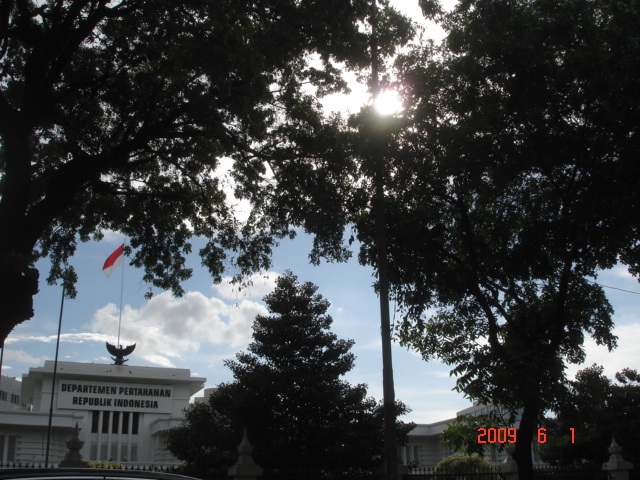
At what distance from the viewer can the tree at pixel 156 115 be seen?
1195 centimetres

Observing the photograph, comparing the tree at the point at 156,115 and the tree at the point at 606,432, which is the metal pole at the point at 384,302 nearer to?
the tree at the point at 156,115

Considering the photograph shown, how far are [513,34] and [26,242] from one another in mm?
11060

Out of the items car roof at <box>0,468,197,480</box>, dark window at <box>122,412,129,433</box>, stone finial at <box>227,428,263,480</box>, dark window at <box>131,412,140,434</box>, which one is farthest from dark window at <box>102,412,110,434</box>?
car roof at <box>0,468,197,480</box>

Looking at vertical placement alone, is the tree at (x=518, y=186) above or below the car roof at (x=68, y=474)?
above

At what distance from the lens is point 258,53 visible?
36.8 feet

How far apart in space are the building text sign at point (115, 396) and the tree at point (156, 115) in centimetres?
3674

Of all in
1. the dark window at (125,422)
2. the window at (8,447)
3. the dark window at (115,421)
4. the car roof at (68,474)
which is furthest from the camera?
the dark window at (125,422)

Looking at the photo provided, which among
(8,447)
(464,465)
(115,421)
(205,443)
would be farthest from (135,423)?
(205,443)

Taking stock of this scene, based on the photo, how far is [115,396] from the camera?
52.0 metres

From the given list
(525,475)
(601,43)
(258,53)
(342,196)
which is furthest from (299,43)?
(525,475)

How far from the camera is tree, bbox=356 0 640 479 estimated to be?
12.1 metres

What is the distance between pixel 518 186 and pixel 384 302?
5340 millimetres

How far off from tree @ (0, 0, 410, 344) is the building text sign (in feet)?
121

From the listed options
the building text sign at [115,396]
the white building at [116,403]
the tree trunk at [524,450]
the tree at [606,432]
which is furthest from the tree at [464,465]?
the building text sign at [115,396]
